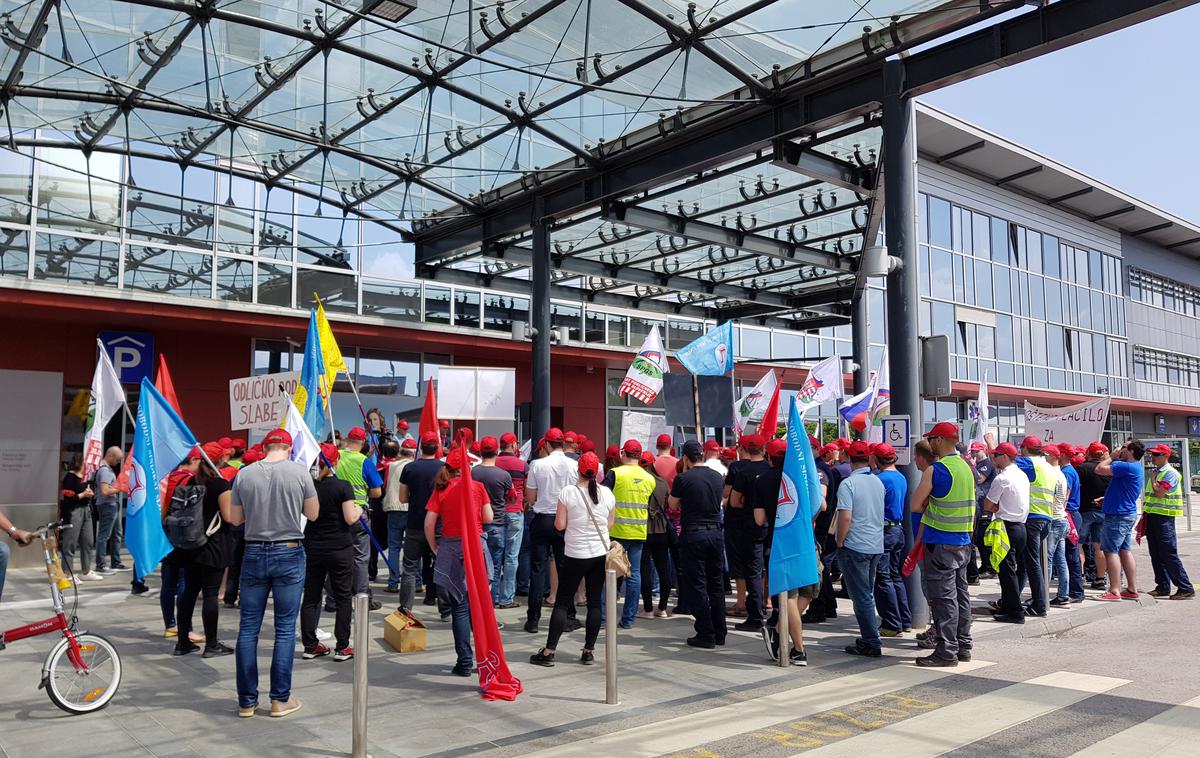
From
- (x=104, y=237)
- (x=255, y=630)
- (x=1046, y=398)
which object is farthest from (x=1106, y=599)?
(x=1046, y=398)

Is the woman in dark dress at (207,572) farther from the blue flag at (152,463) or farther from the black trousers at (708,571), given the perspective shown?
the black trousers at (708,571)

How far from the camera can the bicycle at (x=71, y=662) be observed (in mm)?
6385

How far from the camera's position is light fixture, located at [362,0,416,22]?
9938mm

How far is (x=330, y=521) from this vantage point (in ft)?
24.6

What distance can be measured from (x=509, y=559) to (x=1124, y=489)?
815 centimetres

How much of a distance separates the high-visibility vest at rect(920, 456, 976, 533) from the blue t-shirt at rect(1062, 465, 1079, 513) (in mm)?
4648

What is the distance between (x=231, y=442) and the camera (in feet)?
35.3

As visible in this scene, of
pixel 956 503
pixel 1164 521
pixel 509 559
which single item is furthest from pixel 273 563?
pixel 1164 521

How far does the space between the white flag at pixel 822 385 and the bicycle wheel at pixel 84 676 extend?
484 inches

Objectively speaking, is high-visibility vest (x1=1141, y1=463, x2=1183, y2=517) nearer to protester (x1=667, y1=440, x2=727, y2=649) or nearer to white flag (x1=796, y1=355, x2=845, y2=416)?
white flag (x1=796, y1=355, x2=845, y2=416)

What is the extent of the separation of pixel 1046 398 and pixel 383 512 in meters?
32.0

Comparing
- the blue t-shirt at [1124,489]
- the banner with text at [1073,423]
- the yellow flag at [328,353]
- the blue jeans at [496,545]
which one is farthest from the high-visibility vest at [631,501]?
the banner with text at [1073,423]

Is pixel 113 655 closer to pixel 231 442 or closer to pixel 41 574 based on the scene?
pixel 231 442

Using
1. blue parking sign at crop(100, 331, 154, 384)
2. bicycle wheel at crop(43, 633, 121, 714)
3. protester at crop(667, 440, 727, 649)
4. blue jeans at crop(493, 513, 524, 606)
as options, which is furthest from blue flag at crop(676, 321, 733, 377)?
blue parking sign at crop(100, 331, 154, 384)
